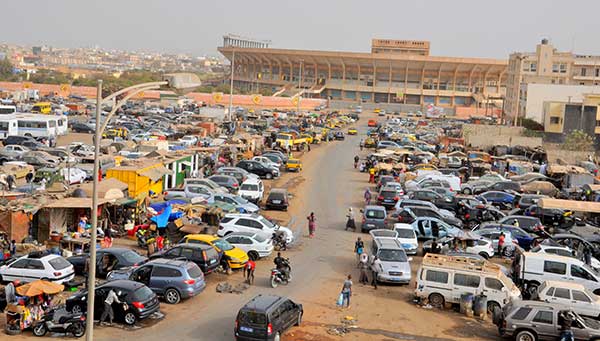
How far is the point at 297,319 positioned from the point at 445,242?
29.1 feet

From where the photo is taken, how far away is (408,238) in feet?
76.9

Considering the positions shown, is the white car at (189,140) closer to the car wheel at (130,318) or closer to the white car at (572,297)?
the car wheel at (130,318)

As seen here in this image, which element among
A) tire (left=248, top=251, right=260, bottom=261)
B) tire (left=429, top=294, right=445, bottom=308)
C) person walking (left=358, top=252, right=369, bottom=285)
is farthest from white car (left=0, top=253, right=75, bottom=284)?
tire (left=429, top=294, right=445, bottom=308)

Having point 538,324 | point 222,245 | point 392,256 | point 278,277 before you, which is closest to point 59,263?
point 222,245

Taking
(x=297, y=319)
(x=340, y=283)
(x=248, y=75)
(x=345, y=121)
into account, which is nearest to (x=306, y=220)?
(x=340, y=283)

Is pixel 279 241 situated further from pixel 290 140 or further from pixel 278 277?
pixel 290 140

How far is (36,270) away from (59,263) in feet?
1.85

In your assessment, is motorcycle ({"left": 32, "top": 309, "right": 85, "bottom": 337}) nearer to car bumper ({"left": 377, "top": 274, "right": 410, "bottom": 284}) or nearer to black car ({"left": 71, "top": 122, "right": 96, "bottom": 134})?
car bumper ({"left": 377, "top": 274, "right": 410, "bottom": 284})

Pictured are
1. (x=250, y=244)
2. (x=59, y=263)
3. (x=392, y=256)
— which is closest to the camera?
(x=59, y=263)

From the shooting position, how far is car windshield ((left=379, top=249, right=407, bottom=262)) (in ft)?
66.5

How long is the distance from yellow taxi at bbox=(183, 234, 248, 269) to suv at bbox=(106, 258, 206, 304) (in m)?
2.79

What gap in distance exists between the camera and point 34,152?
3603 cm

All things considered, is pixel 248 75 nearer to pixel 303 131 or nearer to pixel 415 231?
pixel 303 131

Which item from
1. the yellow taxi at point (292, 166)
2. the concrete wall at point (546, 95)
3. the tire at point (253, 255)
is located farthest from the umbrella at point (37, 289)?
the concrete wall at point (546, 95)
